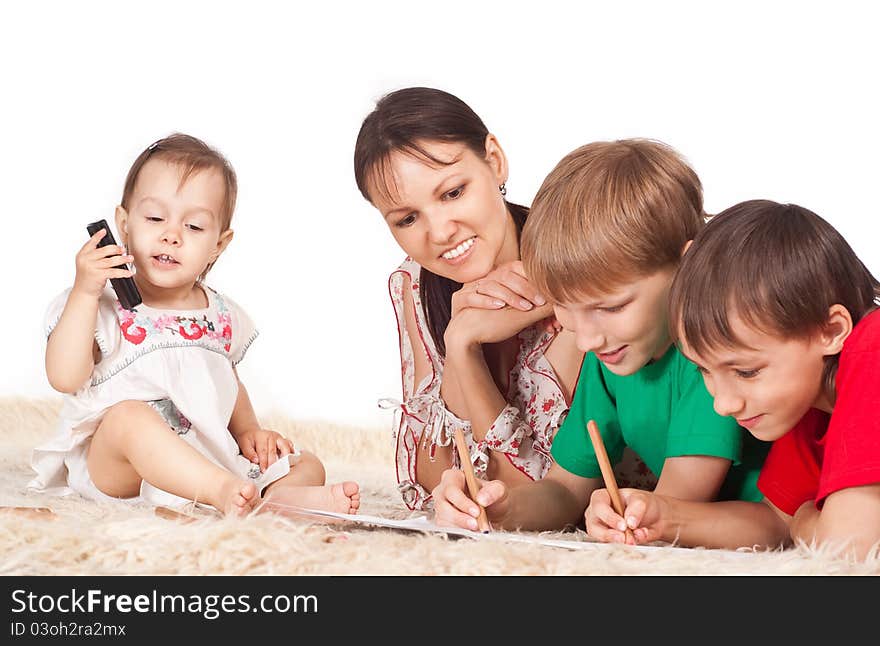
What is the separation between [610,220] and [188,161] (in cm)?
72

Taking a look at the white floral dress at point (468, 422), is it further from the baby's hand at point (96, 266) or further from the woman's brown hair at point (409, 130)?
the baby's hand at point (96, 266)

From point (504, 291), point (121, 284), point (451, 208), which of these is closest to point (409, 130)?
point (451, 208)

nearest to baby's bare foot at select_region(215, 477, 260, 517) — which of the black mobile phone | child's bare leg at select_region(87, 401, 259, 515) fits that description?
child's bare leg at select_region(87, 401, 259, 515)

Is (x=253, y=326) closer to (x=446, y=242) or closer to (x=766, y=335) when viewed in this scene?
(x=446, y=242)

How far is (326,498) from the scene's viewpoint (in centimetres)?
142

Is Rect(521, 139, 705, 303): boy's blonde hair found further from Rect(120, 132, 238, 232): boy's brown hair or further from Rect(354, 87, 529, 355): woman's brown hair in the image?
Rect(120, 132, 238, 232): boy's brown hair

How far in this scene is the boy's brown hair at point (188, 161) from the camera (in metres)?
1.66

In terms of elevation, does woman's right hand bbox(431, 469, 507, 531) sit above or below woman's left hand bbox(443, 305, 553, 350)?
below

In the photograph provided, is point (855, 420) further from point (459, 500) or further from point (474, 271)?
point (474, 271)

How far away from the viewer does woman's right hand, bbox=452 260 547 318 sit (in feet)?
5.03

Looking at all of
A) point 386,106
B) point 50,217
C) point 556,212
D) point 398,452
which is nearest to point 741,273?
point 556,212

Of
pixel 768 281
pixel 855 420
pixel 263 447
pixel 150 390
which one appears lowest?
pixel 263 447

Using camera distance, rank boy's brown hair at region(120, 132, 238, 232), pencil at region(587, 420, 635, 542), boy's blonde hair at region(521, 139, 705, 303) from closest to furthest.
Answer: pencil at region(587, 420, 635, 542) → boy's blonde hair at region(521, 139, 705, 303) → boy's brown hair at region(120, 132, 238, 232)

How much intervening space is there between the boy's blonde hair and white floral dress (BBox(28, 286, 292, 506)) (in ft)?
1.82
